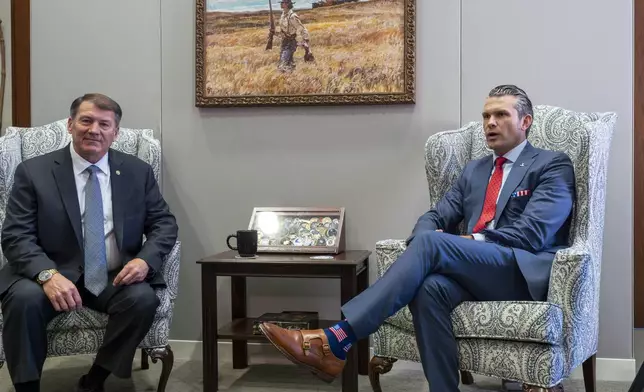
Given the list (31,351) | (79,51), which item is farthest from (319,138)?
(31,351)

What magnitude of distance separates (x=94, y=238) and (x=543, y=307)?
5.73ft

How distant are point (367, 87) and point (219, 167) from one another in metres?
0.87

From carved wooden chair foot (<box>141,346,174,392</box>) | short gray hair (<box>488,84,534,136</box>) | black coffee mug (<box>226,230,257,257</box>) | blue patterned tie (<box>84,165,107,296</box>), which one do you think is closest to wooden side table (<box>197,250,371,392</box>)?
black coffee mug (<box>226,230,257,257</box>)

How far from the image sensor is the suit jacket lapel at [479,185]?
2.84 metres

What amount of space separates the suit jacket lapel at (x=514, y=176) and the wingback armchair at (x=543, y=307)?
0.18 meters

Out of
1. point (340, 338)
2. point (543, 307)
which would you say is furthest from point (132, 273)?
point (543, 307)

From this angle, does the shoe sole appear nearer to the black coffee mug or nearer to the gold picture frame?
the black coffee mug

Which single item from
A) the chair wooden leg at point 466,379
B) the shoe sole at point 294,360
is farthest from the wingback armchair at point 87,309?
the chair wooden leg at point 466,379

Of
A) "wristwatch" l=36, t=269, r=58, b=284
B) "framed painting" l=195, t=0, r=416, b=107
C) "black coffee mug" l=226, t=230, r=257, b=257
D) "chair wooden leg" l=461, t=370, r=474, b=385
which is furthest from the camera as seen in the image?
"framed painting" l=195, t=0, r=416, b=107

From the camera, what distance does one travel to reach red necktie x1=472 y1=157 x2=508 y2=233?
9.16ft

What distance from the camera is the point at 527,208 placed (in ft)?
8.68

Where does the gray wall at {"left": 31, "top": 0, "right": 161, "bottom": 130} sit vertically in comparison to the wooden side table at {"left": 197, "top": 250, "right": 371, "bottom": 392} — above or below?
above

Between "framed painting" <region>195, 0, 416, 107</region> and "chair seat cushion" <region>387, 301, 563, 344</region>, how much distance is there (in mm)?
1297

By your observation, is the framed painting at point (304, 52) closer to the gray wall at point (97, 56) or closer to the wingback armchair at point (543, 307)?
the gray wall at point (97, 56)
